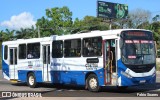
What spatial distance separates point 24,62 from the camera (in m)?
24.4

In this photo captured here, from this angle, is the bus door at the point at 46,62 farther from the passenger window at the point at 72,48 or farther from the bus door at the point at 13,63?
the bus door at the point at 13,63

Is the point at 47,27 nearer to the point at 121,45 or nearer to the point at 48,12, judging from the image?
the point at 48,12

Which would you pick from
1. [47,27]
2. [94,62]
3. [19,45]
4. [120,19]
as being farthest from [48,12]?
[94,62]

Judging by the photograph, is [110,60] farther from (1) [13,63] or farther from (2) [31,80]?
(1) [13,63]

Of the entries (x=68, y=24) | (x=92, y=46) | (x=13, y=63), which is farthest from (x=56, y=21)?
(x=92, y=46)

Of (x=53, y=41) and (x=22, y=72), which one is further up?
(x=53, y=41)

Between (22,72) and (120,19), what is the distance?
169 ft

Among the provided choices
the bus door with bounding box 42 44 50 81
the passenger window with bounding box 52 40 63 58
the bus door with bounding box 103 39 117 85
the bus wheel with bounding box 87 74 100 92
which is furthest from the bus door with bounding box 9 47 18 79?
the bus door with bounding box 103 39 117 85

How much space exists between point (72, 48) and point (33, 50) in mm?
3950

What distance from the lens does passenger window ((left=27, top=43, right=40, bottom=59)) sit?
920 inches

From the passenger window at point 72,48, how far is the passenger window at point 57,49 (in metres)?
0.43

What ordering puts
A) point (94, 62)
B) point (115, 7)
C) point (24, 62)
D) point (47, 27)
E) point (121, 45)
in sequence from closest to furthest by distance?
point (121, 45), point (94, 62), point (24, 62), point (115, 7), point (47, 27)

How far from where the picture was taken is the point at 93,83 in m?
19.1

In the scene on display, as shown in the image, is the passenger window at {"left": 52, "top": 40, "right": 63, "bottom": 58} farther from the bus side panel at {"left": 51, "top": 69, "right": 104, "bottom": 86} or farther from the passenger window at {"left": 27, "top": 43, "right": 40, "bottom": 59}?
the passenger window at {"left": 27, "top": 43, "right": 40, "bottom": 59}
